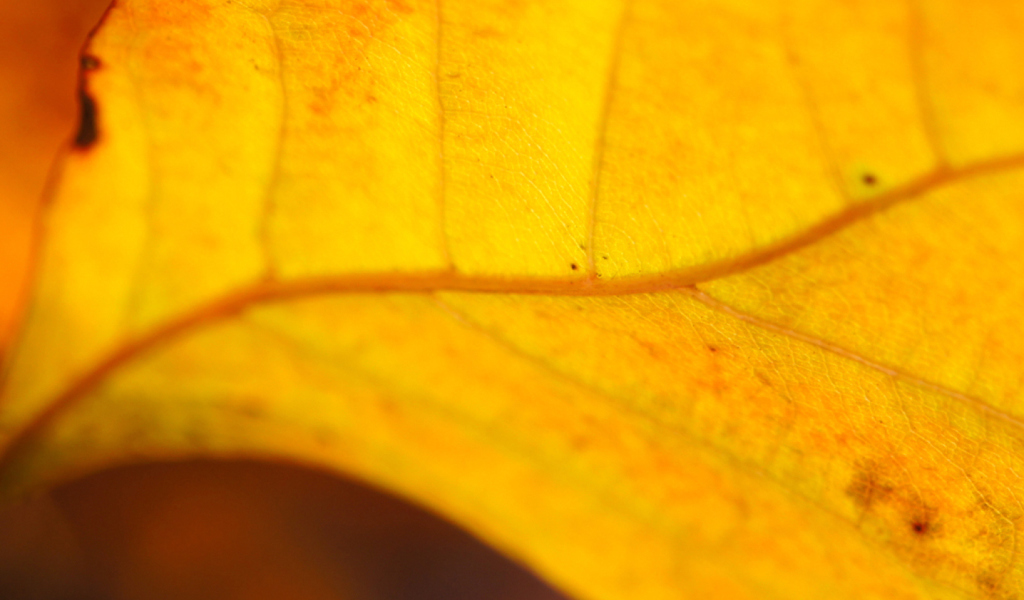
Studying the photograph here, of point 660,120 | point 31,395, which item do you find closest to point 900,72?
Answer: point 660,120

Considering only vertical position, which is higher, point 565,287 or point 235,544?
point 565,287

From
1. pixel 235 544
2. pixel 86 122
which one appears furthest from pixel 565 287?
pixel 235 544

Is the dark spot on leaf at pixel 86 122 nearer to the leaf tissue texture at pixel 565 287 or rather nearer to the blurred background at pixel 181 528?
the leaf tissue texture at pixel 565 287

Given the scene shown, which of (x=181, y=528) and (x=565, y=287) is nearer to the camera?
(x=565, y=287)

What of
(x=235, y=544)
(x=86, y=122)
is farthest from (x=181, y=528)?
(x=86, y=122)

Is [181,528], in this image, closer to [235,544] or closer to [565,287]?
[235,544]

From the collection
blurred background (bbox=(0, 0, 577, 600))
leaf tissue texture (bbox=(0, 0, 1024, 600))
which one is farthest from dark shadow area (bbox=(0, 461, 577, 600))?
leaf tissue texture (bbox=(0, 0, 1024, 600))

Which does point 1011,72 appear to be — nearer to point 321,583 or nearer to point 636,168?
point 636,168
